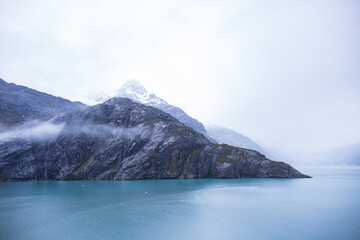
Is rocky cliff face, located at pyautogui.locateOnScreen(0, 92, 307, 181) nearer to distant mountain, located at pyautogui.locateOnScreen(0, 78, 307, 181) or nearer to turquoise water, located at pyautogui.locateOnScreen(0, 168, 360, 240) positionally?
distant mountain, located at pyautogui.locateOnScreen(0, 78, 307, 181)

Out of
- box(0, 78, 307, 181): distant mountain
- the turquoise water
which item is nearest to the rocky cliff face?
box(0, 78, 307, 181): distant mountain

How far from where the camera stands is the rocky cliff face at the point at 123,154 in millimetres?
132250

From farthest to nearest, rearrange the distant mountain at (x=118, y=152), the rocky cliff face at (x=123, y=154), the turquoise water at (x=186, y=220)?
1. the distant mountain at (x=118, y=152)
2. the rocky cliff face at (x=123, y=154)
3. the turquoise water at (x=186, y=220)

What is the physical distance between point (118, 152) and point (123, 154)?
405cm

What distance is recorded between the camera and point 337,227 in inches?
1326

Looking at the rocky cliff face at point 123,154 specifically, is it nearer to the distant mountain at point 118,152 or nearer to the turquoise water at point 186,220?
the distant mountain at point 118,152

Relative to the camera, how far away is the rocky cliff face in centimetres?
13225

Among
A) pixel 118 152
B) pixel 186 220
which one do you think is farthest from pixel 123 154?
pixel 186 220

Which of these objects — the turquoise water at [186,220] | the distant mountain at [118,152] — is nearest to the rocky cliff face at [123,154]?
the distant mountain at [118,152]

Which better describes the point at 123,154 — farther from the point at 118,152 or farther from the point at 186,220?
the point at 186,220

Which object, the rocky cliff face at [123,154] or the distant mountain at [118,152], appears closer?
the rocky cliff face at [123,154]

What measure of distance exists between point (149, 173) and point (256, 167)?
6585 cm

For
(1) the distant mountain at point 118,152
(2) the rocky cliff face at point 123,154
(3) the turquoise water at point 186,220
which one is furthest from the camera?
(1) the distant mountain at point 118,152

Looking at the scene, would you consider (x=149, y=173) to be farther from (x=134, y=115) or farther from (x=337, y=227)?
(x=337, y=227)
